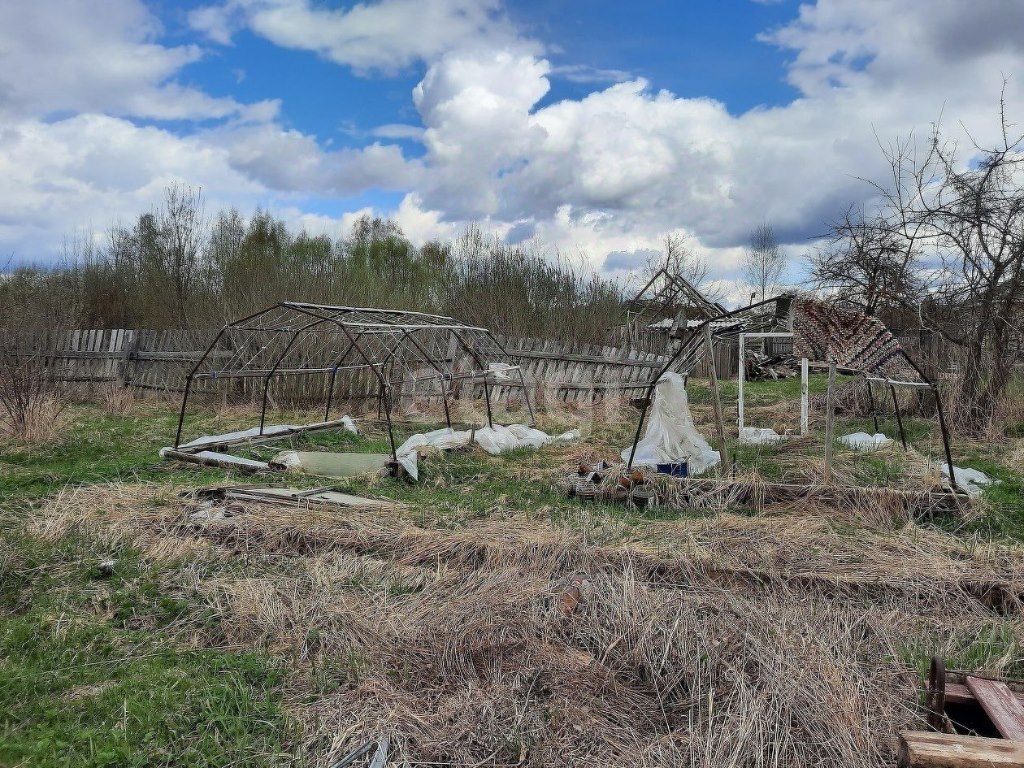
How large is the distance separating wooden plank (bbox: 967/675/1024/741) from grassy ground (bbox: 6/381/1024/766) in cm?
58

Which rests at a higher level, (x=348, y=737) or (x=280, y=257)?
(x=280, y=257)

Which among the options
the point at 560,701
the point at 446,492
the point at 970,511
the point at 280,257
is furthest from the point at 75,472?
the point at 280,257

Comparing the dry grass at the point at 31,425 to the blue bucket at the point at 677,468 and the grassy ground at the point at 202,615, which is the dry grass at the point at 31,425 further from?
the blue bucket at the point at 677,468

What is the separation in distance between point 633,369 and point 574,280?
9.76 feet

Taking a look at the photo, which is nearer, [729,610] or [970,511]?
[729,610]

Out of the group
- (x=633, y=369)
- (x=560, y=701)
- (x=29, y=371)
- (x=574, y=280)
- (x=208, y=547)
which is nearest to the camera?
(x=560, y=701)

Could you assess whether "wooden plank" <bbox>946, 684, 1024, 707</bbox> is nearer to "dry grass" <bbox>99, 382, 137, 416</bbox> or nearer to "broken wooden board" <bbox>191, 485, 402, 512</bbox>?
"broken wooden board" <bbox>191, 485, 402, 512</bbox>

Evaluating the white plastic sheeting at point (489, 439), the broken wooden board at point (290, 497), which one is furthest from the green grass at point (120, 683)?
the white plastic sheeting at point (489, 439)

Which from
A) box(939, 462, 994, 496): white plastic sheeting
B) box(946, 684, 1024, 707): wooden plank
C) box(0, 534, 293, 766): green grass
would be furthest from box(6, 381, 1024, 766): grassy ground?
box(946, 684, 1024, 707): wooden plank

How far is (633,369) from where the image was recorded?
17016 mm

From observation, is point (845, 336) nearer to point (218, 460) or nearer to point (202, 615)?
point (202, 615)

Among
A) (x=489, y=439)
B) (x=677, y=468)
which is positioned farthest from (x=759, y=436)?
(x=489, y=439)

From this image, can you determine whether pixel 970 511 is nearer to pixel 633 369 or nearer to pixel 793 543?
pixel 793 543

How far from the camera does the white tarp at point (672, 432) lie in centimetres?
774
